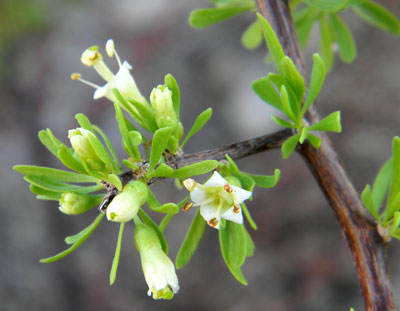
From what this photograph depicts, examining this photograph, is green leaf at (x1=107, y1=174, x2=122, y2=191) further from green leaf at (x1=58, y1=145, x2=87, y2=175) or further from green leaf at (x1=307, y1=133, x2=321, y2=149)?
green leaf at (x1=307, y1=133, x2=321, y2=149)

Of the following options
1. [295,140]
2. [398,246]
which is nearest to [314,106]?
[295,140]

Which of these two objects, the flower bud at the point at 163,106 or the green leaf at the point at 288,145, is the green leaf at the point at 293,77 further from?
the flower bud at the point at 163,106

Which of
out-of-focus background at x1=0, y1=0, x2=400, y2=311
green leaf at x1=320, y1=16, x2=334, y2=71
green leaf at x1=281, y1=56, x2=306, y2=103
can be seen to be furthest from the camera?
out-of-focus background at x1=0, y1=0, x2=400, y2=311

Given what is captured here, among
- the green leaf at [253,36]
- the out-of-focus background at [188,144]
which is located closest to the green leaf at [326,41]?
the green leaf at [253,36]

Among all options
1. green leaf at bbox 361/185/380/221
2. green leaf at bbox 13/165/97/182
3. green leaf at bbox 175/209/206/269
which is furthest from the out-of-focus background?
green leaf at bbox 13/165/97/182

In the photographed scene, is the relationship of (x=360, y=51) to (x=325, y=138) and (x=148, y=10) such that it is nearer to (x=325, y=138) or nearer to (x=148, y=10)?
(x=148, y=10)

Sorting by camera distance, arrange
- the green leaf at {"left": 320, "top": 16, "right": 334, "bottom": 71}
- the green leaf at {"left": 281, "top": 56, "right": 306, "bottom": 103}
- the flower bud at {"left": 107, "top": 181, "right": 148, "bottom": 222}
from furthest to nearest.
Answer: the green leaf at {"left": 320, "top": 16, "right": 334, "bottom": 71} < the green leaf at {"left": 281, "top": 56, "right": 306, "bottom": 103} < the flower bud at {"left": 107, "top": 181, "right": 148, "bottom": 222}
